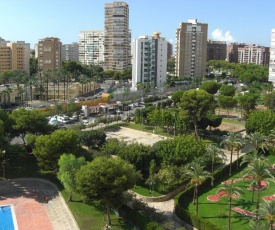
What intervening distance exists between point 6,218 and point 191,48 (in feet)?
372

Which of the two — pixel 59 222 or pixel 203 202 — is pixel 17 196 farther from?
pixel 203 202

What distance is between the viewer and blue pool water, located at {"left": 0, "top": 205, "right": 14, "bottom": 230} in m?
29.9

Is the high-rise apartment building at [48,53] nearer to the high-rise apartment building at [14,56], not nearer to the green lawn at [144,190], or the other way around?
the high-rise apartment building at [14,56]

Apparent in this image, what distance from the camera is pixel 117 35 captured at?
140m

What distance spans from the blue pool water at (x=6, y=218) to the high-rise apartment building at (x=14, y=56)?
3867 inches

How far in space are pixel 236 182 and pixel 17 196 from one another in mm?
21892

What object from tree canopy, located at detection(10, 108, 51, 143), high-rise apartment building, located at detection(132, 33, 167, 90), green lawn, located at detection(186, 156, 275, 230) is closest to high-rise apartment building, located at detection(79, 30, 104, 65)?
high-rise apartment building, located at detection(132, 33, 167, 90)

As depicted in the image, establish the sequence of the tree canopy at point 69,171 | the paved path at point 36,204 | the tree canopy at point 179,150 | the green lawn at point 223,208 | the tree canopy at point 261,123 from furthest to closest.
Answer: the tree canopy at point 261,123
the tree canopy at point 179,150
the tree canopy at point 69,171
the paved path at point 36,204
the green lawn at point 223,208

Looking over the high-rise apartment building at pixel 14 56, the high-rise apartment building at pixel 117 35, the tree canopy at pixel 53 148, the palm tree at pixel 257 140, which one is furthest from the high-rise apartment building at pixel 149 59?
the tree canopy at pixel 53 148

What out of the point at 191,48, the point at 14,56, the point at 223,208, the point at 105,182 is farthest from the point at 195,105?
the point at 14,56

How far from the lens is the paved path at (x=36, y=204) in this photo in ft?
99.2

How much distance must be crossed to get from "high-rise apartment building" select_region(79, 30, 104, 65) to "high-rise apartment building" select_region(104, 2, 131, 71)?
934 inches

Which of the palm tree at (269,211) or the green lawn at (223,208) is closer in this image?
the palm tree at (269,211)

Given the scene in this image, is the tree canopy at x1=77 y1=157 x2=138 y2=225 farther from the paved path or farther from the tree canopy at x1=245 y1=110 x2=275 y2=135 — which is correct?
the tree canopy at x1=245 y1=110 x2=275 y2=135
